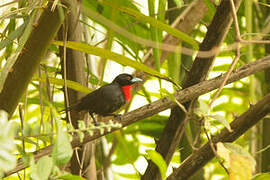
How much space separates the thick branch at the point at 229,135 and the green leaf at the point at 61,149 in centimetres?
48

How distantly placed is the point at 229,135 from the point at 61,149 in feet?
1.70

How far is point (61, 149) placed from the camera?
20.4 inches

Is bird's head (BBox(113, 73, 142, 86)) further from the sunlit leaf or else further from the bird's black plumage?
the sunlit leaf

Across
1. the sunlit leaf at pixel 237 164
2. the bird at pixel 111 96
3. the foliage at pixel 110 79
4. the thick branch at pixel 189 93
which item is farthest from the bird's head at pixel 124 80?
the sunlit leaf at pixel 237 164

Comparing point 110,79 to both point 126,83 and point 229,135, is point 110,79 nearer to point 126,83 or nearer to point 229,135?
point 229,135

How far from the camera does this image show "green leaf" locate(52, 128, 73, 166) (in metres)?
0.51

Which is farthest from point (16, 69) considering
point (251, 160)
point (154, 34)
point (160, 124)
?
point (160, 124)

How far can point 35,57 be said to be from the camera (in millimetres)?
908

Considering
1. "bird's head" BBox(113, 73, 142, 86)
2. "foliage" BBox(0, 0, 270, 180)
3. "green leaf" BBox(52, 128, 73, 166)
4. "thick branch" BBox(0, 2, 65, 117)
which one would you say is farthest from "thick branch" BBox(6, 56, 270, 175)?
"bird's head" BBox(113, 73, 142, 86)

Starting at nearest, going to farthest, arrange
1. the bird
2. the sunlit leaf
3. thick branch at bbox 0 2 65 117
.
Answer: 1. the sunlit leaf
2. thick branch at bbox 0 2 65 117
3. the bird

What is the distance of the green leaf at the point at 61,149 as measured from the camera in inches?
20.1

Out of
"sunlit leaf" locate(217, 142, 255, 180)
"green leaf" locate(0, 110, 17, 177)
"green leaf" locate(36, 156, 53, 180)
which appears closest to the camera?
"green leaf" locate(0, 110, 17, 177)

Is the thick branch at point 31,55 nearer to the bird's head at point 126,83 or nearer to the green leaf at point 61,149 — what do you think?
the green leaf at point 61,149

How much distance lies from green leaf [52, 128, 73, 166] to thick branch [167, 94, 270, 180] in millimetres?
475
